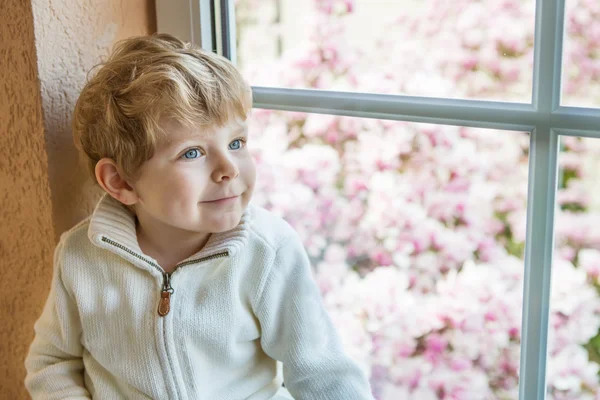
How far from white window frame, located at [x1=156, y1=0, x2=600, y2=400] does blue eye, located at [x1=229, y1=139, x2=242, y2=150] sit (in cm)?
23

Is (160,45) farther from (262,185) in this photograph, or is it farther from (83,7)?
(262,185)

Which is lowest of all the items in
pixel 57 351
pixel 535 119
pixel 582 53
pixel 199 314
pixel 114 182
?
pixel 57 351

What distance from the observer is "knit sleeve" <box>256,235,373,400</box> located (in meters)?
1.37

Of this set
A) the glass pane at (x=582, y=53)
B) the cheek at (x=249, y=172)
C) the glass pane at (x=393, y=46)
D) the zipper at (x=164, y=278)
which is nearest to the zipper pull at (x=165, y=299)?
the zipper at (x=164, y=278)

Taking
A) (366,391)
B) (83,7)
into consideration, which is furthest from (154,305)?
(83,7)

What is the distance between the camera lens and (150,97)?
4.05ft

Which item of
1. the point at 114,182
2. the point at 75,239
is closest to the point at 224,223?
the point at 114,182

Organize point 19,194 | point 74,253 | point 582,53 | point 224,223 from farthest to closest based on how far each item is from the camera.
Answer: point 19,194 → point 74,253 → point 224,223 → point 582,53

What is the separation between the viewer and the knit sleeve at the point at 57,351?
142 cm

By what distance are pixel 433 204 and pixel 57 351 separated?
27.9 inches

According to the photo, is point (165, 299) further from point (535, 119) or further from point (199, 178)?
point (535, 119)

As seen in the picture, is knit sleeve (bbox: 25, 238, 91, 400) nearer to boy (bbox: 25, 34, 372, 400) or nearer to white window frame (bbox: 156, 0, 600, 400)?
boy (bbox: 25, 34, 372, 400)

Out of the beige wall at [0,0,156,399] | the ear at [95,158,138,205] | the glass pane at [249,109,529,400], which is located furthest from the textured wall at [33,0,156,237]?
the glass pane at [249,109,529,400]

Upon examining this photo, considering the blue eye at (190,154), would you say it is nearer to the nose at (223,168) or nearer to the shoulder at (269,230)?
the nose at (223,168)
